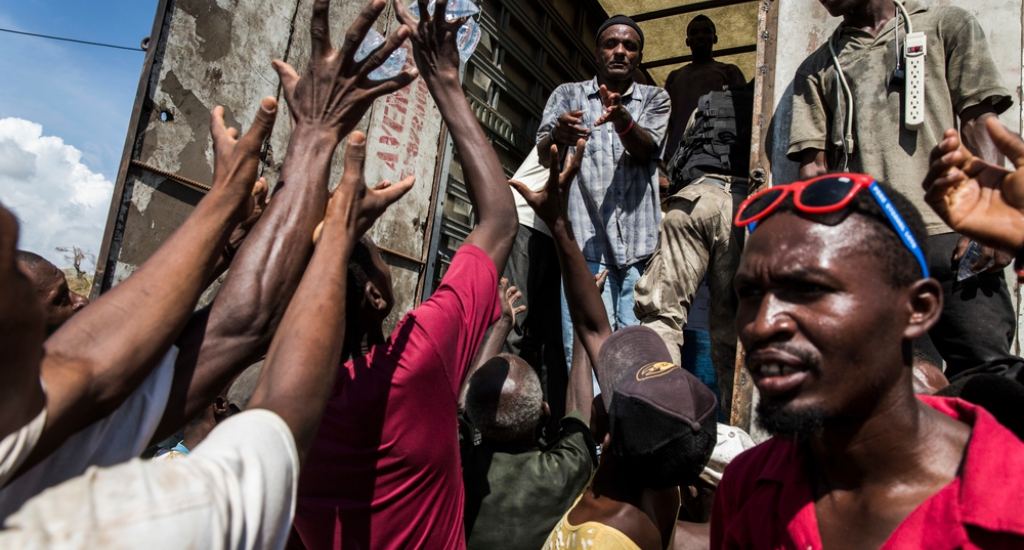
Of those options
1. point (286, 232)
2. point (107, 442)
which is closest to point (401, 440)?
point (286, 232)

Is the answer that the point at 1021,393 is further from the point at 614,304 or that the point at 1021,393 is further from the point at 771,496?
the point at 614,304

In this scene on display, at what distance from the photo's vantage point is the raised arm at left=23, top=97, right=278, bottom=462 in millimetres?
1008

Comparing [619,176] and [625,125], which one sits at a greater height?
[625,125]

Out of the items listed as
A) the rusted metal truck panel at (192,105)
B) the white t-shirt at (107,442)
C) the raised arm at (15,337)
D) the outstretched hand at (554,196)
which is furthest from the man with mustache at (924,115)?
the rusted metal truck panel at (192,105)

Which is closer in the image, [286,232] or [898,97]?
[286,232]

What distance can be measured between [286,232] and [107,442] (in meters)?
0.60

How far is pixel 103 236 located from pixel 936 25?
4.12 metres

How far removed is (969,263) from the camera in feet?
7.90

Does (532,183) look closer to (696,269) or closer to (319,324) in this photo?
(696,269)

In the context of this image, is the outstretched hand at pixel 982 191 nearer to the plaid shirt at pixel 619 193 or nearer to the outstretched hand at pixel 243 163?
the outstretched hand at pixel 243 163

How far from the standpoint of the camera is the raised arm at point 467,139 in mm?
2072

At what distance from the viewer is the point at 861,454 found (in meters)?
1.31

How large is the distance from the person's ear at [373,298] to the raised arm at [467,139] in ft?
1.04

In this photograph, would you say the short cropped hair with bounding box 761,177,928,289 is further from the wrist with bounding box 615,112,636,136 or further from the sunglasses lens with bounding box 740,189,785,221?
the wrist with bounding box 615,112,636,136
